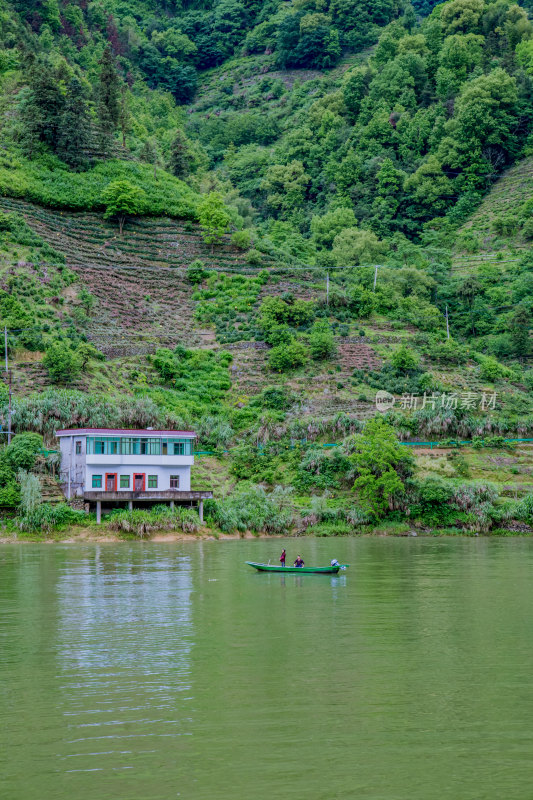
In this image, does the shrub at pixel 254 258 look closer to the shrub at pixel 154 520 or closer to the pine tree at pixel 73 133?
the pine tree at pixel 73 133

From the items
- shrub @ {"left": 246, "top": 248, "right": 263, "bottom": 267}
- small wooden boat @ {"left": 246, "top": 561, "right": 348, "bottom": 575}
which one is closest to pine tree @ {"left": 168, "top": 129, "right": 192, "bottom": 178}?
shrub @ {"left": 246, "top": 248, "right": 263, "bottom": 267}

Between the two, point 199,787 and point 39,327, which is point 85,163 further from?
point 199,787

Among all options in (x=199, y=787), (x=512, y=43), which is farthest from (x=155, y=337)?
(x=512, y=43)

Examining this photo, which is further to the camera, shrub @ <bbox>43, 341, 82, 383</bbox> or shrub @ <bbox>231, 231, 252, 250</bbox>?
shrub @ <bbox>231, 231, 252, 250</bbox>

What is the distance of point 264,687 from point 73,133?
90.4 metres

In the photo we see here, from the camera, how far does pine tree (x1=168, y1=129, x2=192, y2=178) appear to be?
366 feet

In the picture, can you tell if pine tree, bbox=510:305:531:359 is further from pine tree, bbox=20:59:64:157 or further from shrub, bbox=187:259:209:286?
pine tree, bbox=20:59:64:157

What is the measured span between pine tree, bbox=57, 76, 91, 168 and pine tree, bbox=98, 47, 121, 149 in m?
5.71

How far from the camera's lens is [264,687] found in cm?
1834

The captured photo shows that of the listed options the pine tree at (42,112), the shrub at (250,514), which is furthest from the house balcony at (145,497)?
the pine tree at (42,112)

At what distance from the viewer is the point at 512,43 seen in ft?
452

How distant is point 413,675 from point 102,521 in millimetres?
34317

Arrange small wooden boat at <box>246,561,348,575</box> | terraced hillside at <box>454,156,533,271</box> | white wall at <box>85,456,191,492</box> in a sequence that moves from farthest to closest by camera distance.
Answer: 1. terraced hillside at <box>454,156,533,271</box>
2. white wall at <box>85,456,191,492</box>
3. small wooden boat at <box>246,561,348,575</box>

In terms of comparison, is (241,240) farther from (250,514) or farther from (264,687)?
(264,687)
